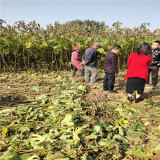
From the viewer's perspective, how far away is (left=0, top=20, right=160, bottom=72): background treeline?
6.77 m

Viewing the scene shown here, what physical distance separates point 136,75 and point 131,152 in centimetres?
205

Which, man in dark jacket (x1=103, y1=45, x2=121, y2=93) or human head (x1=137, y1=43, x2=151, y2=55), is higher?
human head (x1=137, y1=43, x2=151, y2=55)

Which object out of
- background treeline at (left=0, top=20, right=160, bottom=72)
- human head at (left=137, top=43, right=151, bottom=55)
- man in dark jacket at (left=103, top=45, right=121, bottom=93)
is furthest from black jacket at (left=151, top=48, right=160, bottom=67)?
background treeline at (left=0, top=20, right=160, bottom=72)

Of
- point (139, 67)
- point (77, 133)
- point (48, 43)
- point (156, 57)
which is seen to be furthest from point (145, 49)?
point (48, 43)

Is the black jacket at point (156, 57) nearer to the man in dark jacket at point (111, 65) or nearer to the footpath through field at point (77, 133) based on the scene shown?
the man in dark jacket at point (111, 65)

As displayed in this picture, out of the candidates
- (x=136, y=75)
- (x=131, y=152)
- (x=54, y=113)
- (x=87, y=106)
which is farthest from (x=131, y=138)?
(x=136, y=75)

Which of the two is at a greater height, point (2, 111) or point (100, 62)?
point (100, 62)

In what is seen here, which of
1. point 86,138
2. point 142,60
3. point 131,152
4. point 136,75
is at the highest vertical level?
point 142,60

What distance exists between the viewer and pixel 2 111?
255cm

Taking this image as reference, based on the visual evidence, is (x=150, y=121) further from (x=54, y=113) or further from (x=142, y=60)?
(x=54, y=113)

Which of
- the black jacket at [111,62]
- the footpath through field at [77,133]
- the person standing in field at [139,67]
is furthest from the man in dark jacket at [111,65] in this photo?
the footpath through field at [77,133]

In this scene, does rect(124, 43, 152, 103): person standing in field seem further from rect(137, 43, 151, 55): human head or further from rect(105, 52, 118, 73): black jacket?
rect(105, 52, 118, 73): black jacket

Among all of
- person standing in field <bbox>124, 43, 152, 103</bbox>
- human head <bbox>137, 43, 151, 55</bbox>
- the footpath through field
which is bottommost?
the footpath through field

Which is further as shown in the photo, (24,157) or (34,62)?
(34,62)
